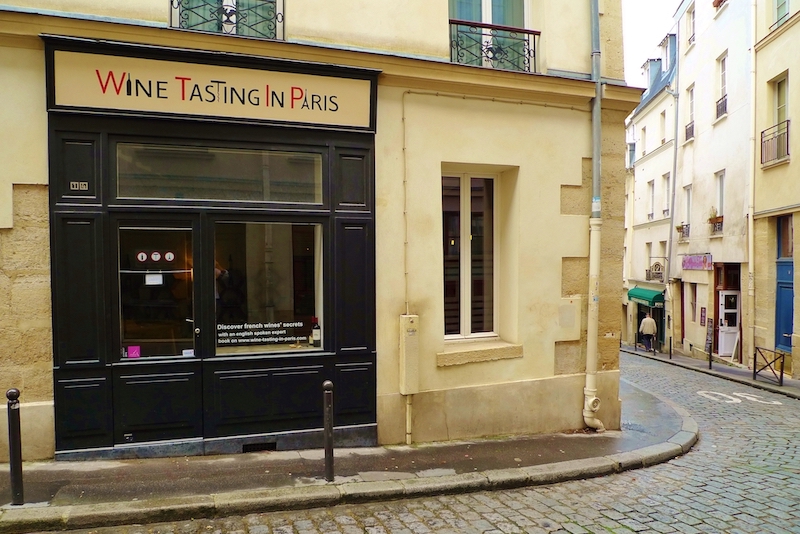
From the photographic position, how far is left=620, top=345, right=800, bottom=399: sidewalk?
12.2m

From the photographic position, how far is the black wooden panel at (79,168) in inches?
204

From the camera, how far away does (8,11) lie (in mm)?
4879

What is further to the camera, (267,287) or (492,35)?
(492,35)

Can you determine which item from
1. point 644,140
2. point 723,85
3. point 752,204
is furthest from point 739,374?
point 644,140

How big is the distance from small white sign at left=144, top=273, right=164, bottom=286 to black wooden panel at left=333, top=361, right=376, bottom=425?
77.9 inches

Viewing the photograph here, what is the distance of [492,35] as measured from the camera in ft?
22.5

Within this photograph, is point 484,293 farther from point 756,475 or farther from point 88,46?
point 88,46

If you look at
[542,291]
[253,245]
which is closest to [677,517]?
[542,291]

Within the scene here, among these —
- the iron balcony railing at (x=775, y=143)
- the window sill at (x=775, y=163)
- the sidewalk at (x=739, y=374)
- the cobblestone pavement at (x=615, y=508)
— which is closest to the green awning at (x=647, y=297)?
the sidewalk at (x=739, y=374)

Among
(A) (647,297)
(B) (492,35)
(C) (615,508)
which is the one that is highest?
(B) (492,35)

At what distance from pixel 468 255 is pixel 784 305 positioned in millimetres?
11676

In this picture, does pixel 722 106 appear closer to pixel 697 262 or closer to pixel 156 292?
pixel 697 262

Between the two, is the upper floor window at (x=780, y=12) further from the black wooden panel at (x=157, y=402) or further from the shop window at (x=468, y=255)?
the black wooden panel at (x=157, y=402)

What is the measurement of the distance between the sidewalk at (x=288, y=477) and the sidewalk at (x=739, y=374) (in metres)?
7.11
